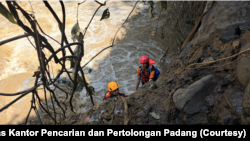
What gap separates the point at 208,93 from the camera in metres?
1.95

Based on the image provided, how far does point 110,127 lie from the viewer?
1.91 metres

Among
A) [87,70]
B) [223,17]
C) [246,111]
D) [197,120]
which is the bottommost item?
[197,120]

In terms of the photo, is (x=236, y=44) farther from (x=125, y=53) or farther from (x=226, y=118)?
(x=125, y=53)

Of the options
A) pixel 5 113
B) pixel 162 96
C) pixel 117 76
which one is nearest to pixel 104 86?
pixel 117 76

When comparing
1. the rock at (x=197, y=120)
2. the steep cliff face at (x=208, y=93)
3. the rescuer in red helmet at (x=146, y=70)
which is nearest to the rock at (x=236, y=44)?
the steep cliff face at (x=208, y=93)

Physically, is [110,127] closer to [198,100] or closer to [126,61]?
[198,100]

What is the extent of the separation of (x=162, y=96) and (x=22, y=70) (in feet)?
19.4

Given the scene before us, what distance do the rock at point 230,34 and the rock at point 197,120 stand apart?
1.33m

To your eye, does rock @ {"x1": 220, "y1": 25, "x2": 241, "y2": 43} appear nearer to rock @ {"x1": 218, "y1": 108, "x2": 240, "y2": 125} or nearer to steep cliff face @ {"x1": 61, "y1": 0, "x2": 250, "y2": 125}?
steep cliff face @ {"x1": 61, "y1": 0, "x2": 250, "y2": 125}

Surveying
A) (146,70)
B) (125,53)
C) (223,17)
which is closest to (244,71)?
(223,17)

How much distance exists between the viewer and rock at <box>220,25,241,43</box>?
95.1 inches

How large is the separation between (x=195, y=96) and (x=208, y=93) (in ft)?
0.55

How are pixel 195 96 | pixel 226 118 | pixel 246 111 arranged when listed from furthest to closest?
pixel 195 96 < pixel 226 118 < pixel 246 111

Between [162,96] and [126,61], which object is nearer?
[162,96]
